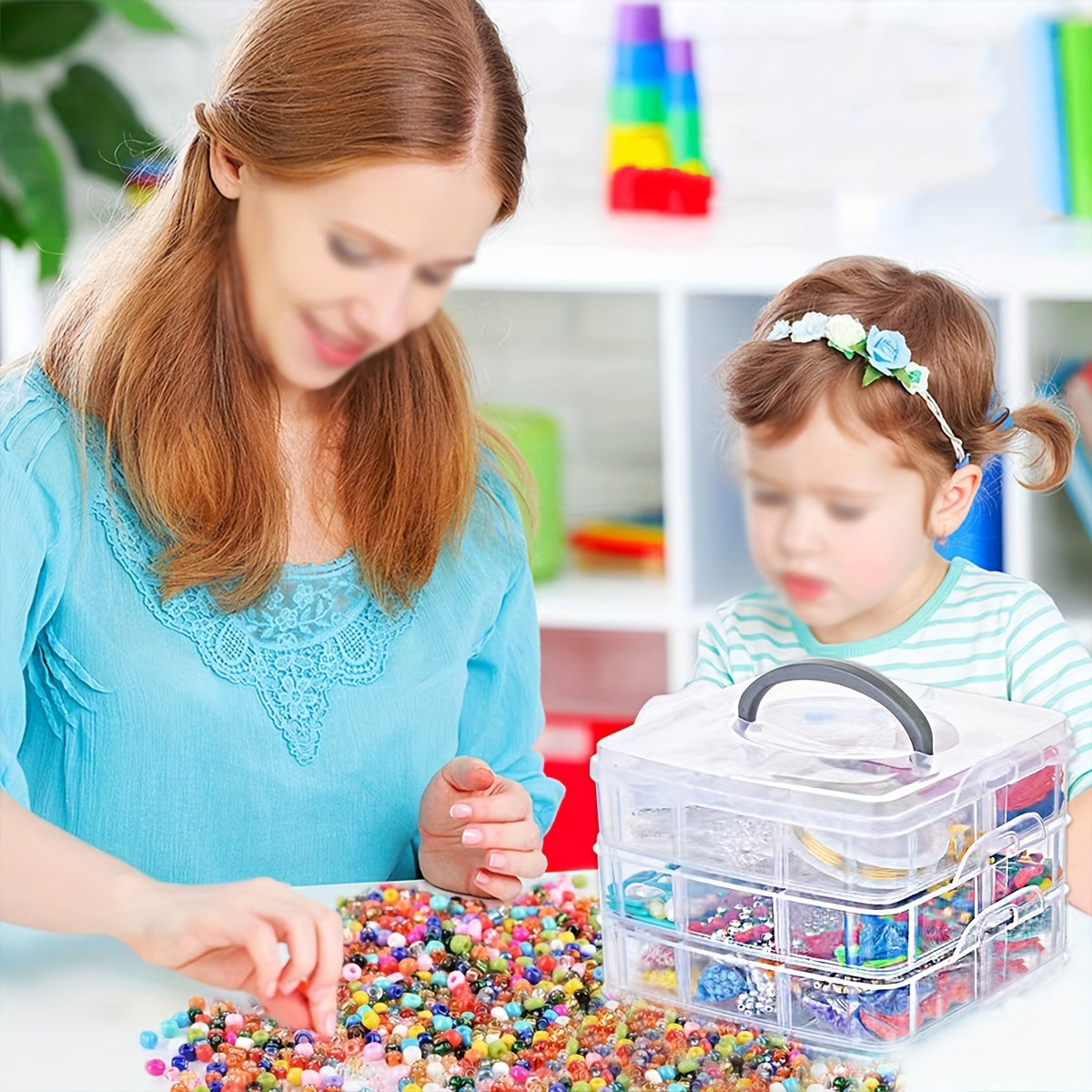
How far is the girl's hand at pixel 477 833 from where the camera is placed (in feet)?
2.57

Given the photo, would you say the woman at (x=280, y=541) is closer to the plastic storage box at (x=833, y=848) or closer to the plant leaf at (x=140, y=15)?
the plastic storage box at (x=833, y=848)

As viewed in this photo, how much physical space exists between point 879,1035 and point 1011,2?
1.50 metres

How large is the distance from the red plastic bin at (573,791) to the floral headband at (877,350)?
35 cm

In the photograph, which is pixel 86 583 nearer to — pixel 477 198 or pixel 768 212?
pixel 477 198

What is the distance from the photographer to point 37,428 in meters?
0.79

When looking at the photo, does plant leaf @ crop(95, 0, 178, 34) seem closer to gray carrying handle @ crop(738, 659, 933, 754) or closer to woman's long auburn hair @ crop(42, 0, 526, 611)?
woman's long auburn hair @ crop(42, 0, 526, 611)

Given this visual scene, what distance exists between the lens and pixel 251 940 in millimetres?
626

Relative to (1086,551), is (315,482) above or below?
above

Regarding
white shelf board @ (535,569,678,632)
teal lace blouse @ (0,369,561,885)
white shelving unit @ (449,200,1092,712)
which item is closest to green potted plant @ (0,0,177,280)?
white shelving unit @ (449,200,1092,712)

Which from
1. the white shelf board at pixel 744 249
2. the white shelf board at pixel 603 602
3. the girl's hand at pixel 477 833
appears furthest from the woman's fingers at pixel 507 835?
the white shelf board at pixel 603 602

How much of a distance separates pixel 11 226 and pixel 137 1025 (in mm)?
1449

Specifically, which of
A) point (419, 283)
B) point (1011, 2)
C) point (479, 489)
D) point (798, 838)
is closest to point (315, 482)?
point (479, 489)

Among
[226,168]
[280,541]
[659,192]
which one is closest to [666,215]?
[659,192]

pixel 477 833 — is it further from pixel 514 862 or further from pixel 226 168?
pixel 226 168
